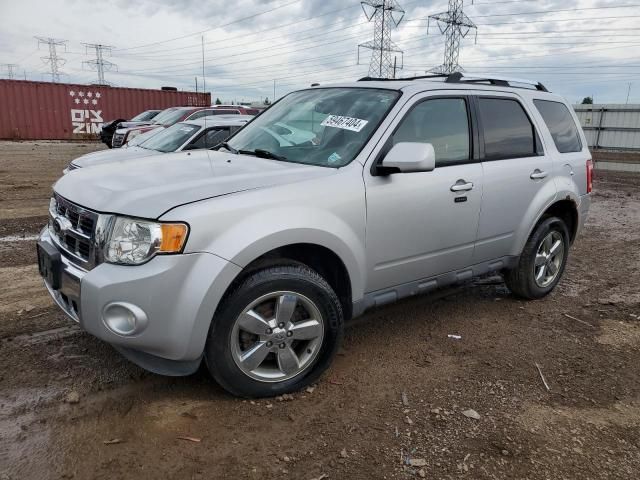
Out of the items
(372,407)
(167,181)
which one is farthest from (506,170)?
(167,181)

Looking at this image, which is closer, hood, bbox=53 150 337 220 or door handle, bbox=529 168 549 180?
hood, bbox=53 150 337 220

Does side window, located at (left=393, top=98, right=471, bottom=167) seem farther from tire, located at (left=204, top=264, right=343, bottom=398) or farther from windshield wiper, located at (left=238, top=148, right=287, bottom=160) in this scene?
tire, located at (left=204, top=264, right=343, bottom=398)

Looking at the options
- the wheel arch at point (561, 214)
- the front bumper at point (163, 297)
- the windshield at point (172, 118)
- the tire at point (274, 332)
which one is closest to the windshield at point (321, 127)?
the tire at point (274, 332)

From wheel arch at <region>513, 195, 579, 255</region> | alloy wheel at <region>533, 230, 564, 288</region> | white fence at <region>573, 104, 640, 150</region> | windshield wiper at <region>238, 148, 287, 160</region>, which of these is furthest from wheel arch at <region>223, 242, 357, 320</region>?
white fence at <region>573, 104, 640, 150</region>

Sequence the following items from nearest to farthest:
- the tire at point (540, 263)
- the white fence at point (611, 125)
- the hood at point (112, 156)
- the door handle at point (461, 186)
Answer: the door handle at point (461, 186)
the tire at point (540, 263)
the hood at point (112, 156)
the white fence at point (611, 125)

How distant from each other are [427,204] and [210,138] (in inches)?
236

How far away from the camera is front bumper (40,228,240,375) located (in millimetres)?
2549

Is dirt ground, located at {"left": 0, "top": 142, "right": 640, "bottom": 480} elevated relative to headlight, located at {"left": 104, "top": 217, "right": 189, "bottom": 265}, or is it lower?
lower

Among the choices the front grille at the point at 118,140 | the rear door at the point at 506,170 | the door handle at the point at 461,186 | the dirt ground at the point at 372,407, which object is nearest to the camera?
the dirt ground at the point at 372,407

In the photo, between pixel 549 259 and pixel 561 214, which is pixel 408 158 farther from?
pixel 561 214

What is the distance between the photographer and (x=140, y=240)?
2594mm

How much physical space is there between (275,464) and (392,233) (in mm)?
1556

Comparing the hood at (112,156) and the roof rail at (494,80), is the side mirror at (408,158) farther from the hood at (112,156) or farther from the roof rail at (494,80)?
the hood at (112,156)

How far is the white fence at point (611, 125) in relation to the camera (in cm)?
1956
